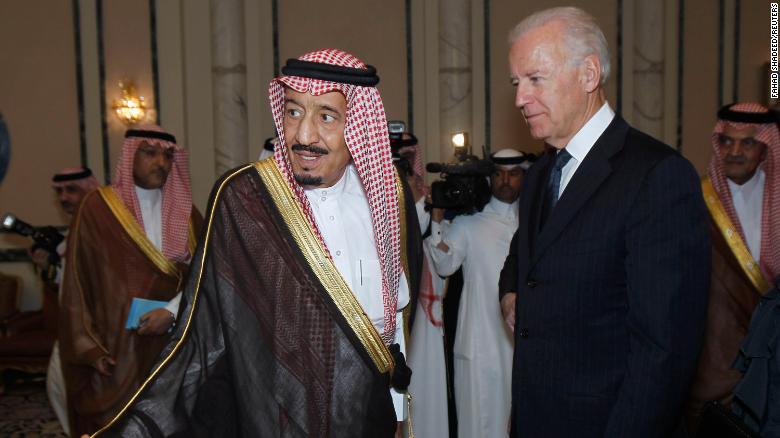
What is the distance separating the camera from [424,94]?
7.28 metres

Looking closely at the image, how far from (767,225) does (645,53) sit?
15.1ft

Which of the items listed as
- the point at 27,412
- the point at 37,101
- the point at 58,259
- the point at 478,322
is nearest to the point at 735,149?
the point at 478,322

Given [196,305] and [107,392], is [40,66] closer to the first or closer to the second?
[107,392]

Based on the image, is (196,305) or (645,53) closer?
(196,305)

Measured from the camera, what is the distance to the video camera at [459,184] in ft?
11.3

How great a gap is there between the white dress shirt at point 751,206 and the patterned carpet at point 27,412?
14.1ft

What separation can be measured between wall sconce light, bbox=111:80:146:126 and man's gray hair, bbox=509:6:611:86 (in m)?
5.89

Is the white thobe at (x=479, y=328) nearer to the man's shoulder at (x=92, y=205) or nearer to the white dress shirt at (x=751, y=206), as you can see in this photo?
the white dress shirt at (x=751, y=206)

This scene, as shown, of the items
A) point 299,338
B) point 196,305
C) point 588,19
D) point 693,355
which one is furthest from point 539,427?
point 588,19

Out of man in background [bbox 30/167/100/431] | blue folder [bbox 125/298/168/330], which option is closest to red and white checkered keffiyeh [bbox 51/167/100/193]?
man in background [bbox 30/167/100/431]

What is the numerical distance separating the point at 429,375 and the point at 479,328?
0.44 meters

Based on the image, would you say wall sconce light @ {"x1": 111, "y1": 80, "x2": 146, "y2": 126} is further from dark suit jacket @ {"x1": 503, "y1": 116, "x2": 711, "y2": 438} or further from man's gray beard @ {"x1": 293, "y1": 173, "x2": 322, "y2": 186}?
dark suit jacket @ {"x1": 503, "y1": 116, "x2": 711, "y2": 438}

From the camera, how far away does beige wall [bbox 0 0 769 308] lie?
6.87m

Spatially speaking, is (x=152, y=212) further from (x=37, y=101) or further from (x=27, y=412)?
(x=37, y=101)
